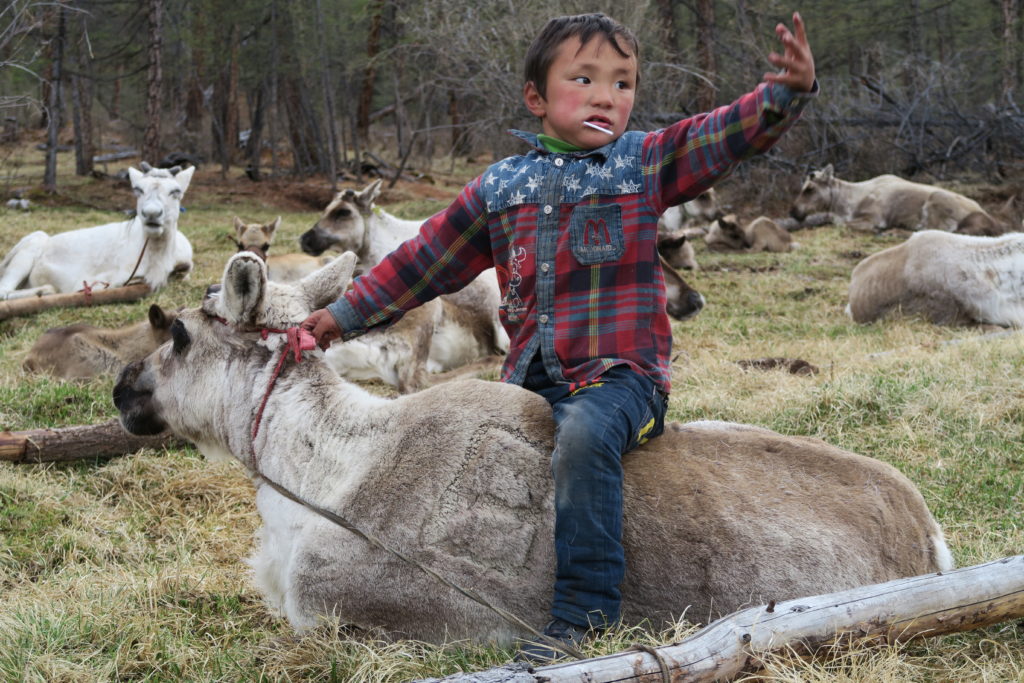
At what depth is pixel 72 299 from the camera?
35.3 ft

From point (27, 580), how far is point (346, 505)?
203cm

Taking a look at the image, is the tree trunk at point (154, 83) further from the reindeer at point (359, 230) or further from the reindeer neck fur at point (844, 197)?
the reindeer neck fur at point (844, 197)

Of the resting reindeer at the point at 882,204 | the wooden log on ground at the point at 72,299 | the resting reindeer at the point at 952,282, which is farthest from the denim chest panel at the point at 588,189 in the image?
the resting reindeer at the point at 882,204

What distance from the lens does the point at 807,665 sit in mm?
2539

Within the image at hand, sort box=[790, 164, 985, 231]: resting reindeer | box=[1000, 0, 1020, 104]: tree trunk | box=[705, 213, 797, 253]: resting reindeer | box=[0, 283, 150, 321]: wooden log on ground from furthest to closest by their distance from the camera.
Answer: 1. box=[1000, 0, 1020, 104]: tree trunk
2. box=[790, 164, 985, 231]: resting reindeer
3. box=[705, 213, 797, 253]: resting reindeer
4. box=[0, 283, 150, 321]: wooden log on ground

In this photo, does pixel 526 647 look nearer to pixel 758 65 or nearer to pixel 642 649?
pixel 642 649

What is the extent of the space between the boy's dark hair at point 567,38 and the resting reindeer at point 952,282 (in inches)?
289

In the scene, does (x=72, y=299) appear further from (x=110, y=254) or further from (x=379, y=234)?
(x=379, y=234)

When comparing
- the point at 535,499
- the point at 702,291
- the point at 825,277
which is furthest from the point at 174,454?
the point at 825,277

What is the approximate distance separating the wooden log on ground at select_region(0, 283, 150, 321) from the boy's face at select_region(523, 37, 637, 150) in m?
8.86

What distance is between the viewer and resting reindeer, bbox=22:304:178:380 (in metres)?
7.54

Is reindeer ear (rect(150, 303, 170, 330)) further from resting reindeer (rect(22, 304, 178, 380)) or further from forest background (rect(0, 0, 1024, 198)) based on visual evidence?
forest background (rect(0, 0, 1024, 198))

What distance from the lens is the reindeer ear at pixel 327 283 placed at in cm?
370

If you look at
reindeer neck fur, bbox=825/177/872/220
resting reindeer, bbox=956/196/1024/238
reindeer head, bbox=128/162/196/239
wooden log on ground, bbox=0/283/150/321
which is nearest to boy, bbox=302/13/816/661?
wooden log on ground, bbox=0/283/150/321
